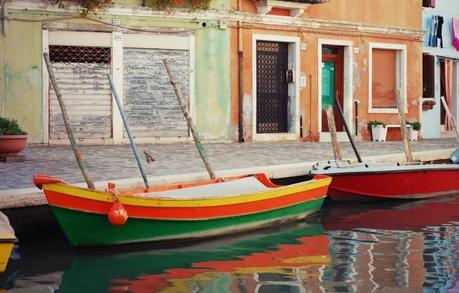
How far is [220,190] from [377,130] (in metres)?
12.3

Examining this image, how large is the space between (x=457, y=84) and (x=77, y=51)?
12856 mm

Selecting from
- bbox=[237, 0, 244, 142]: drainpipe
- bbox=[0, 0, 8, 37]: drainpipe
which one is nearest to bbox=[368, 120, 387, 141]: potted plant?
bbox=[237, 0, 244, 142]: drainpipe

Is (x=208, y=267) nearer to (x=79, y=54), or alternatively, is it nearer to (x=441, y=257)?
(x=441, y=257)

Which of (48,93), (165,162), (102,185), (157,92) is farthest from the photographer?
(157,92)

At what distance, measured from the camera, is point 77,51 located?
17.7 m

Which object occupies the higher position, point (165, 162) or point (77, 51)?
point (77, 51)

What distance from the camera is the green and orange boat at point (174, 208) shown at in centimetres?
830

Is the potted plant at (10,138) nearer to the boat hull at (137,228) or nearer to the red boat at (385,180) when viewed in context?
the red boat at (385,180)

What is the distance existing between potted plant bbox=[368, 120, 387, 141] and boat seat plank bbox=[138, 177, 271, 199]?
1153cm

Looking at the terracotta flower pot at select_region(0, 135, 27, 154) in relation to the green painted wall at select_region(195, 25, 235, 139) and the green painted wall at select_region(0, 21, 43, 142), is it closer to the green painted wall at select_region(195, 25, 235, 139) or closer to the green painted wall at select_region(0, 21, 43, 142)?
the green painted wall at select_region(0, 21, 43, 142)

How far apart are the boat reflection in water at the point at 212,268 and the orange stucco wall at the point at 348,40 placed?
10.1 m

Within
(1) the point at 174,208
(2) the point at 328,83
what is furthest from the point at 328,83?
(1) the point at 174,208

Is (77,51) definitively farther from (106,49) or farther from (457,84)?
(457,84)

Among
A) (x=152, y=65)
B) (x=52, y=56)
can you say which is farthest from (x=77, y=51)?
(x=152, y=65)
